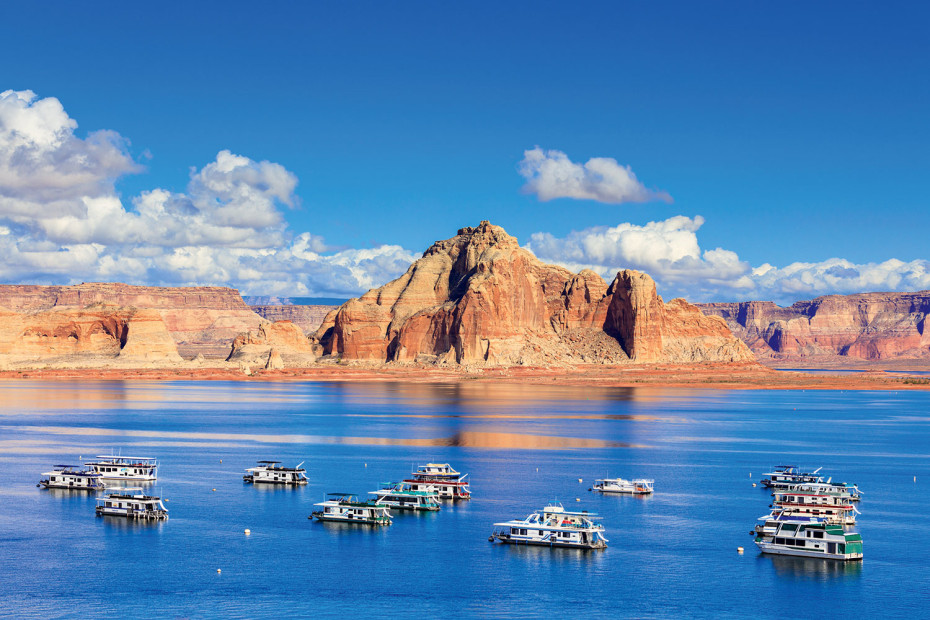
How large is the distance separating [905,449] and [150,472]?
3128 inches

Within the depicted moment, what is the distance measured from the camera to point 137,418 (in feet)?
475

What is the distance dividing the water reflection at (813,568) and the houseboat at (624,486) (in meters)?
20.8

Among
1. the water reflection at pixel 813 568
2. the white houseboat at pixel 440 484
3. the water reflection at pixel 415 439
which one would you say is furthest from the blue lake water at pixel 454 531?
the white houseboat at pixel 440 484

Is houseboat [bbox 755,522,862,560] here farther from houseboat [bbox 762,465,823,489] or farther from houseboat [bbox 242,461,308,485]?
houseboat [bbox 242,461,308,485]

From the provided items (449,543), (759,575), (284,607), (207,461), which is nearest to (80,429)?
(207,461)

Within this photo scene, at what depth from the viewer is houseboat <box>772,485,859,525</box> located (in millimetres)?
69625

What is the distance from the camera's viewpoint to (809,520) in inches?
2552

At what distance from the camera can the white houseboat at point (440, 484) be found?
78438 millimetres

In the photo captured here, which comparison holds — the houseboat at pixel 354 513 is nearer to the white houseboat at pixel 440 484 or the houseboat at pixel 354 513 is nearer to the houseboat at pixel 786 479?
the white houseboat at pixel 440 484

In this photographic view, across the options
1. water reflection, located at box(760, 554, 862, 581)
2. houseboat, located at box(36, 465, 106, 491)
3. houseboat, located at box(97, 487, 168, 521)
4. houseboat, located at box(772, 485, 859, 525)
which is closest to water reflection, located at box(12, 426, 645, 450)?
houseboat, located at box(36, 465, 106, 491)

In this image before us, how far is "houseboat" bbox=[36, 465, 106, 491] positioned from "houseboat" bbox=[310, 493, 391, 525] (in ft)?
76.2

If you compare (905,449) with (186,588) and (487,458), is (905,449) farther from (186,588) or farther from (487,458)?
(186,588)

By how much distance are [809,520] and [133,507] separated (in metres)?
44.7

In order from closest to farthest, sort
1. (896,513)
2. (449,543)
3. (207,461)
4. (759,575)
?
(759,575) < (449,543) < (896,513) < (207,461)
